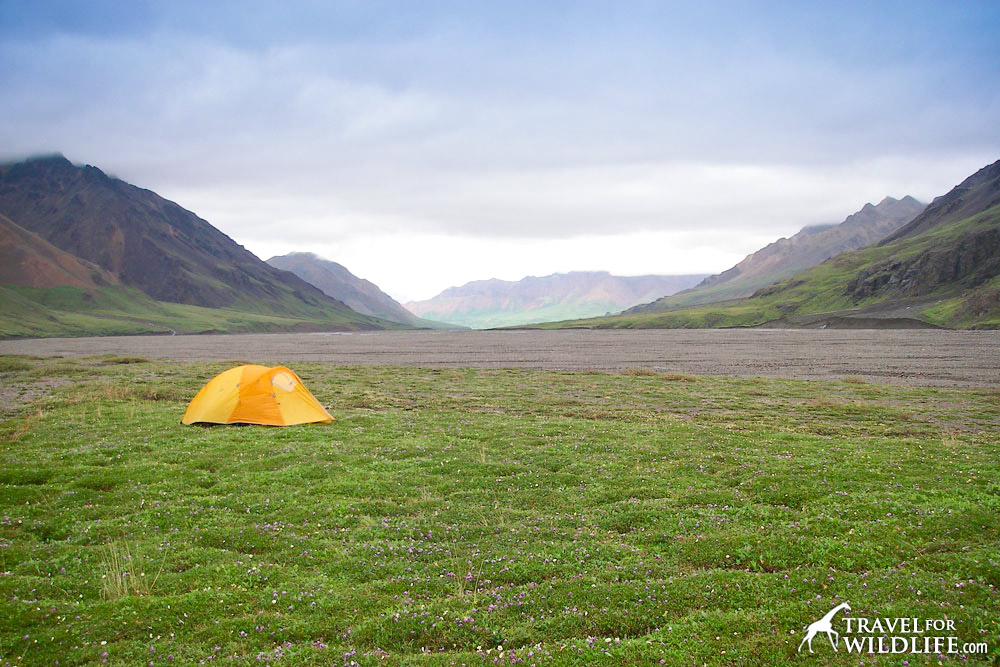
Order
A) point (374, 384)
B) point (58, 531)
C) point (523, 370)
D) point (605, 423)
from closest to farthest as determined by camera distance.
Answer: point (58, 531)
point (605, 423)
point (374, 384)
point (523, 370)

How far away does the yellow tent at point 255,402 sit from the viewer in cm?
2589

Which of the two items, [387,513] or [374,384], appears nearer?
[387,513]

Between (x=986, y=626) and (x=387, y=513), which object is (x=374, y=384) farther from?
(x=986, y=626)

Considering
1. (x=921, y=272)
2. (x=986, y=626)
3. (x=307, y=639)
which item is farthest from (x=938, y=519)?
(x=921, y=272)

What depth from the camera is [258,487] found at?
53.6 feet

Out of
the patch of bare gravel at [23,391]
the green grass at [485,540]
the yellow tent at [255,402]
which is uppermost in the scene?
the yellow tent at [255,402]

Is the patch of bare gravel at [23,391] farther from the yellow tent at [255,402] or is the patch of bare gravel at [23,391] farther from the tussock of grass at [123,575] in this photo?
the tussock of grass at [123,575]

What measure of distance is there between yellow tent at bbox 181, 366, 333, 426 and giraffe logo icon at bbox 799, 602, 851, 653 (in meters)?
22.6

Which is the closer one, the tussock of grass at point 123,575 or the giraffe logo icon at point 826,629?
the giraffe logo icon at point 826,629

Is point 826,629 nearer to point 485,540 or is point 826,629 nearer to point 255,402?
point 485,540

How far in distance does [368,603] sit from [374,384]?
119 feet
